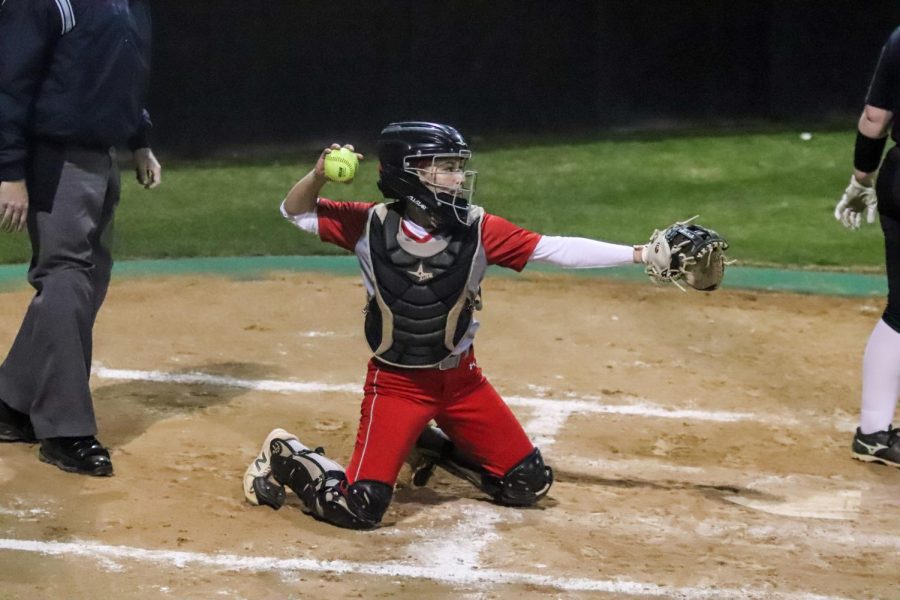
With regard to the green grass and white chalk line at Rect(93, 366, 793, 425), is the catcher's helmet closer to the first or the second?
white chalk line at Rect(93, 366, 793, 425)

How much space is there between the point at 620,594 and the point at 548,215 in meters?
6.54

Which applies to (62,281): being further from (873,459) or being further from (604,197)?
(604,197)

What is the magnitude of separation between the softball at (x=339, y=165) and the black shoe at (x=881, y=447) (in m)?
2.43

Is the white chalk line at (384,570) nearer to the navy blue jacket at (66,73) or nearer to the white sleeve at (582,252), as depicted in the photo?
the white sleeve at (582,252)

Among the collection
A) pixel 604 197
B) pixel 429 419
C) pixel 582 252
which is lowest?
pixel 604 197

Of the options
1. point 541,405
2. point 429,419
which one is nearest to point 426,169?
point 429,419

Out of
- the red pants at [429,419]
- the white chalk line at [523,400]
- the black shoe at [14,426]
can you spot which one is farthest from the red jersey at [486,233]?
the black shoe at [14,426]

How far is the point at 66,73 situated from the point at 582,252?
77.3 inches

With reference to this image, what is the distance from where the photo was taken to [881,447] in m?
5.64

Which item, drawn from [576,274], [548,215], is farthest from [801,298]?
[548,215]

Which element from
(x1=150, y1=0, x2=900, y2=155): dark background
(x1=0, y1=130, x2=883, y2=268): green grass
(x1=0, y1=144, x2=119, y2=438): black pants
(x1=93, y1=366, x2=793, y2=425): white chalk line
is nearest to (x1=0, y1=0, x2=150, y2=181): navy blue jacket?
(x1=0, y1=144, x2=119, y2=438): black pants

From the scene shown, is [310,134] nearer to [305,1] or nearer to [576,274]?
[305,1]

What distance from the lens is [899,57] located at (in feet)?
17.7

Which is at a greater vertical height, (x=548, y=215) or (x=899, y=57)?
(x=899, y=57)
